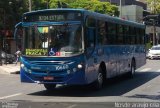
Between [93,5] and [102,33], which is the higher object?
[93,5]

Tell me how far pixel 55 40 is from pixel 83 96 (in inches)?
83.9

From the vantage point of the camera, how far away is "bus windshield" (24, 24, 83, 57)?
15.2 metres

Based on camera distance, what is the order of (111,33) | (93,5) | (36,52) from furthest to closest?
(93,5) → (111,33) → (36,52)

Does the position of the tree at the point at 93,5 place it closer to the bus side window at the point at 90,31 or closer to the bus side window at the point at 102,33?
the bus side window at the point at 102,33

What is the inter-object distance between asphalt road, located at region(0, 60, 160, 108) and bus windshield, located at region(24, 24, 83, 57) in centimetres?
151

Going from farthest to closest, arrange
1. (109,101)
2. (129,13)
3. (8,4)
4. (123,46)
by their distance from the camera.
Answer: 1. (129,13)
2. (8,4)
3. (123,46)
4. (109,101)

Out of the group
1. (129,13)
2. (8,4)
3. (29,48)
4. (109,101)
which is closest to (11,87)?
(29,48)

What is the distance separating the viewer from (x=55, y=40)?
15344 mm

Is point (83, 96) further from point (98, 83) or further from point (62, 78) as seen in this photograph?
point (98, 83)

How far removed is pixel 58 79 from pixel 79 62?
3.02 feet

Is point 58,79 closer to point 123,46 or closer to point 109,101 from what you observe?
point 109,101

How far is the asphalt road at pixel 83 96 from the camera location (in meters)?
12.9

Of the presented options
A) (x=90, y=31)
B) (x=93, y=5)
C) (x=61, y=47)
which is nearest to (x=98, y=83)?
(x=90, y=31)

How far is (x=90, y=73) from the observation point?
15805 mm
